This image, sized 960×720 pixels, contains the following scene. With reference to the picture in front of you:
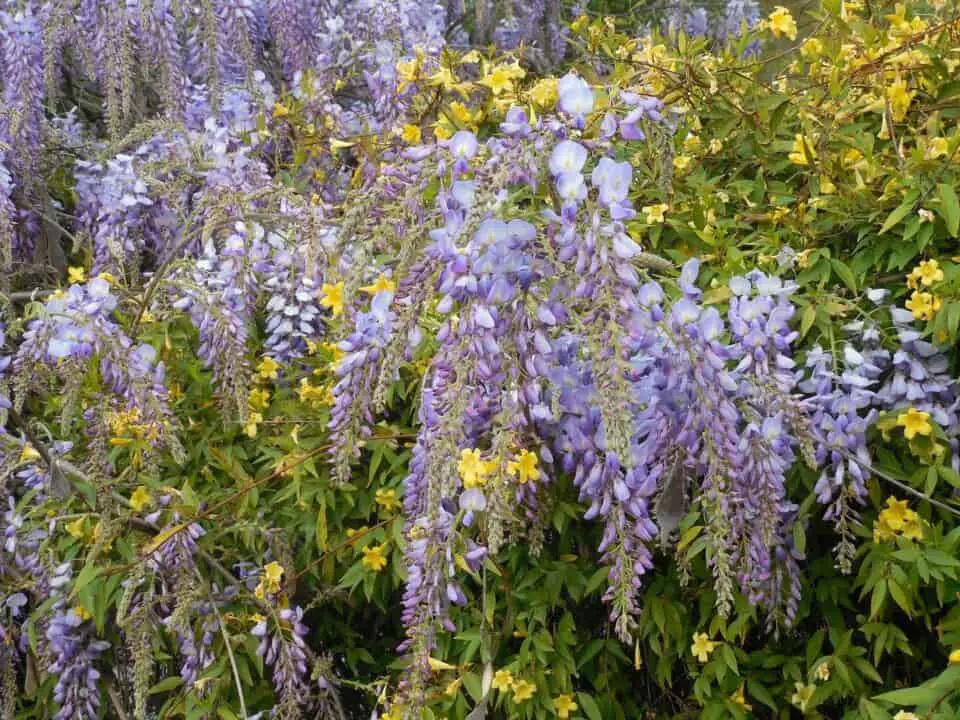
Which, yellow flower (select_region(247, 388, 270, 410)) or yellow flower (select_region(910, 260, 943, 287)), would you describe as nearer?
yellow flower (select_region(910, 260, 943, 287))

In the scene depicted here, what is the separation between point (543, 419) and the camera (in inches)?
76.9

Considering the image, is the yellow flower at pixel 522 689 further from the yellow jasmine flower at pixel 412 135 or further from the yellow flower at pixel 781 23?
the yellow flower at pixel 781 23

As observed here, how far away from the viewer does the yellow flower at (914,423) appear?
1.98m

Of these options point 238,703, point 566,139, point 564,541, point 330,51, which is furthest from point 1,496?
point 330,51

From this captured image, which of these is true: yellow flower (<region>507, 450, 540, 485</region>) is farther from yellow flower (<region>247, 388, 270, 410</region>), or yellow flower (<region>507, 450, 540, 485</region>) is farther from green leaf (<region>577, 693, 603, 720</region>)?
yellow flower (<region>247, 388, 270, 410</region>)

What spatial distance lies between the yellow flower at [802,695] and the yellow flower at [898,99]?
1221 millimetres

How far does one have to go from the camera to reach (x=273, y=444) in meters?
2.59

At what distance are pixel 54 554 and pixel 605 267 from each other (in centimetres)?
166

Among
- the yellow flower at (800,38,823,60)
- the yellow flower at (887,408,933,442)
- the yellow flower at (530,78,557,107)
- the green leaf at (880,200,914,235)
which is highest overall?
the yellow flower at (530,78,557,107)

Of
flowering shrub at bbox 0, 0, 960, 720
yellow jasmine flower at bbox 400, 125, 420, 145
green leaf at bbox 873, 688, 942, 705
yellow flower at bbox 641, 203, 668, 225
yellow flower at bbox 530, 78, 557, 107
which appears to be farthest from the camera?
yellow jasmine flower at bbox 400, 125, 420, 145

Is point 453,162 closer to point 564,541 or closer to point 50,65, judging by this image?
point 564,541

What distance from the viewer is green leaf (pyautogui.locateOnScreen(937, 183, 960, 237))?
1.99 meters

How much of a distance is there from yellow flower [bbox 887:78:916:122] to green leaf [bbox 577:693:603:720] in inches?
55.6

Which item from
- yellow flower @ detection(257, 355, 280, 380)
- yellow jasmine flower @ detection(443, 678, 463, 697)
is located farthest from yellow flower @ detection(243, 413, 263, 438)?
yellow jasmine flower @ detection(443, 678, 463, 697)
